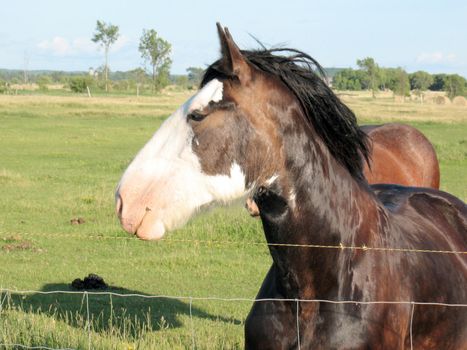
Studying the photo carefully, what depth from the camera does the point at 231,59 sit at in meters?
3.00

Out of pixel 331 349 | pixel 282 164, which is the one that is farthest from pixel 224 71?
pixel 331 349

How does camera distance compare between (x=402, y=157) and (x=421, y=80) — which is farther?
(x=421, y=80)

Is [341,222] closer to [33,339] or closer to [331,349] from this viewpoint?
[331,349]

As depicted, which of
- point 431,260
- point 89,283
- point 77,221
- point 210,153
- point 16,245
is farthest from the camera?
point 77,221

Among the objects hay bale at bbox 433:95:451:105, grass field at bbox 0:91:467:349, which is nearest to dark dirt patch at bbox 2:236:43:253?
grass field at bbox 0:91:467:349

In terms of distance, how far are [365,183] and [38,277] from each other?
635 cm

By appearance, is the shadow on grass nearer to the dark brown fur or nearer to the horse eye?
the dark brown fur

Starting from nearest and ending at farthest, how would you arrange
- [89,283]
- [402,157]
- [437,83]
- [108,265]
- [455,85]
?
[89,283] → [402,157] → [108,265] → [455,85] → [437,83]

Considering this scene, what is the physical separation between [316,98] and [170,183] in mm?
774

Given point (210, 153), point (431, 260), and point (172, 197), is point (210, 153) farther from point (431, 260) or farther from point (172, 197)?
point (431, 260)

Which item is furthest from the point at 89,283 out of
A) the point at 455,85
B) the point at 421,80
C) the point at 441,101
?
the point at 421,80

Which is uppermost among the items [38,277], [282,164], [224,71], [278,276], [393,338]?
[224,71]

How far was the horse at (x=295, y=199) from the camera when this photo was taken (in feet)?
9.63

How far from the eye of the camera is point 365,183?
11.8ft
